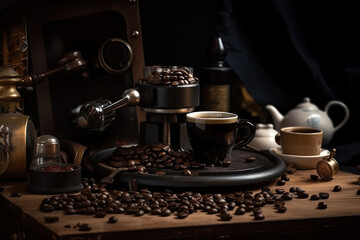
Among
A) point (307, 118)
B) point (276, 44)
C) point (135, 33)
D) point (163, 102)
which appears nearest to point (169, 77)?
point (163, 102)

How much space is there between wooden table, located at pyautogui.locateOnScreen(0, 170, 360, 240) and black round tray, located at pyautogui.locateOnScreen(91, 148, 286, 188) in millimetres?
98

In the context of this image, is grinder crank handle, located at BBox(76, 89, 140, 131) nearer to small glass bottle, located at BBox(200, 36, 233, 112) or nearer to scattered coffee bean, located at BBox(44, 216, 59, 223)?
scattered coffee bean, located at BBox(44, 216, 59, 223)

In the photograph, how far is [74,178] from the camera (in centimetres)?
142

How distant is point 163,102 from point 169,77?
6cm

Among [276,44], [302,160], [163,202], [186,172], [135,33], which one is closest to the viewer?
[163,202]

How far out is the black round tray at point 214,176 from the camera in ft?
4.58

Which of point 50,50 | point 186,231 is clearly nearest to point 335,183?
point 186,231

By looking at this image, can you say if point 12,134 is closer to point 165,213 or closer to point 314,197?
point 165,213

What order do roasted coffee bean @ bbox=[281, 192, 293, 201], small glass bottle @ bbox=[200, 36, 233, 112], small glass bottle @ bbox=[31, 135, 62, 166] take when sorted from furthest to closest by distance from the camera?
small glass bottle @ bbox=[200, 36, 233, 112] < small glass bottle @ bbox=[31, 135, 62, 166] < roasted coffee bean @ bbox=[281, 192, 293, 201]

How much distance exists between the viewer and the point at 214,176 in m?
1.41

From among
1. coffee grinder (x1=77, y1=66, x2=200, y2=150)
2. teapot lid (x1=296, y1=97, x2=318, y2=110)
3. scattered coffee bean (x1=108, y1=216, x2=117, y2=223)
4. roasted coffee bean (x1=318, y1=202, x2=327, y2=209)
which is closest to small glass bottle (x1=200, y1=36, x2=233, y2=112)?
teapot lid (x1=296, y1=97, x2=318, y2=110)

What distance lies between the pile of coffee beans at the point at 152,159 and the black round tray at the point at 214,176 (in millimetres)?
20

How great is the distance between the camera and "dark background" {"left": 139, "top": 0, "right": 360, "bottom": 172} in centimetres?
209

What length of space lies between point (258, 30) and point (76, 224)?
114 centimetres
